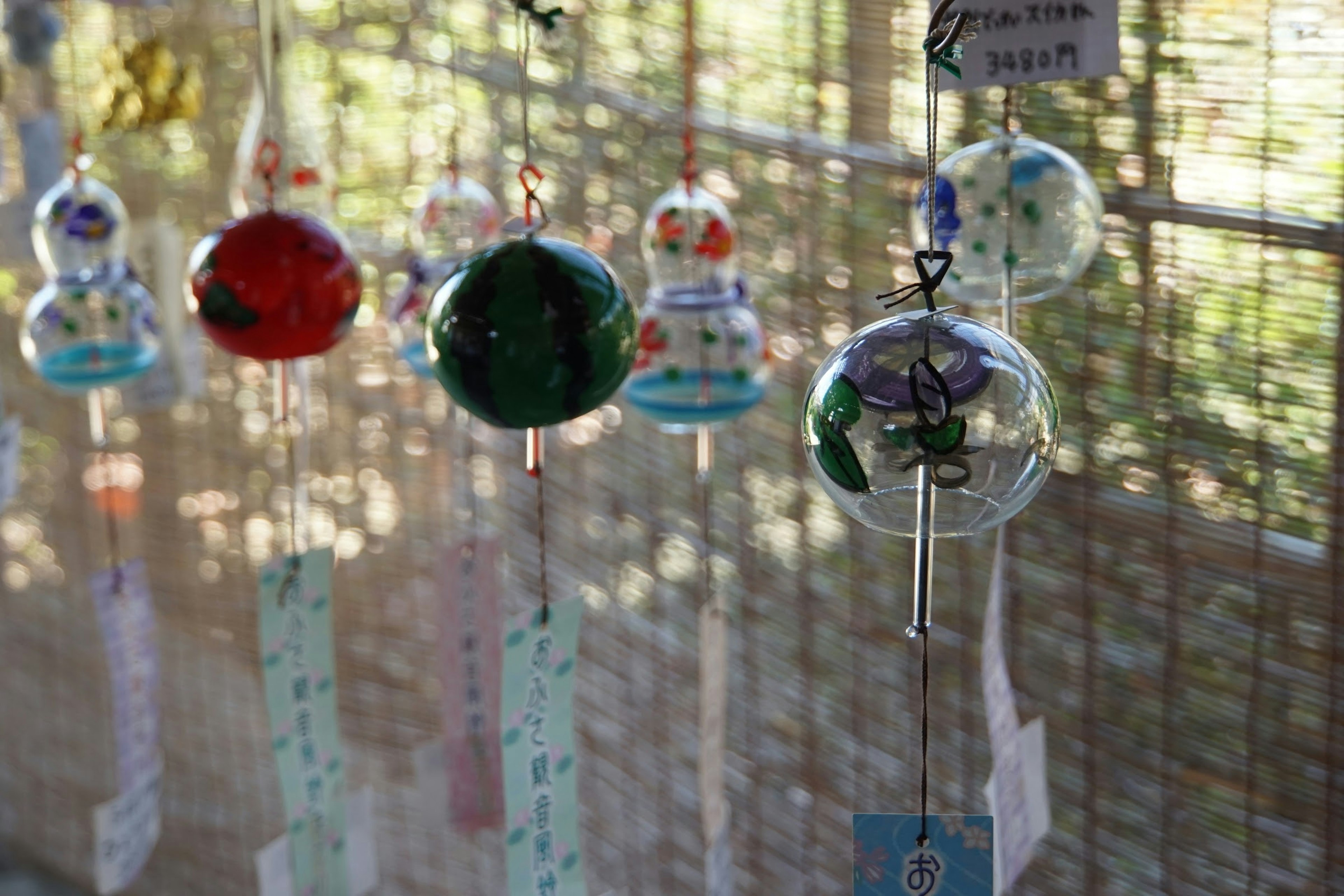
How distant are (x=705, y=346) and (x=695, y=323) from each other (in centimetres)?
2

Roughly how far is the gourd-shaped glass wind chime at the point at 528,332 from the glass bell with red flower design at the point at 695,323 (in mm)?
330

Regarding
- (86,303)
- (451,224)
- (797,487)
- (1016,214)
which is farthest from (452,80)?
(1016,214)

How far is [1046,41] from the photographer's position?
1001mm

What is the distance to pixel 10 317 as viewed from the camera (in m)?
2.57

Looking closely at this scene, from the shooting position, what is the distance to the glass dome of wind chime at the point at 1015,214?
3.41 feet

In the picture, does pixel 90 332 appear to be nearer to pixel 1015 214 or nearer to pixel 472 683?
pixel 472 683

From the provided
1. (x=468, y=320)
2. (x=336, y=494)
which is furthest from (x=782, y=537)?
(x=336, y=494)

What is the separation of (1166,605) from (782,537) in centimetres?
45

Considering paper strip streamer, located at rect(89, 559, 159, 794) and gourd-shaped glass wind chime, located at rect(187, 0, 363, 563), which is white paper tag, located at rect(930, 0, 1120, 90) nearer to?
gourd-shaped glass wind chime, located at rect(187, 0, 363, 563)

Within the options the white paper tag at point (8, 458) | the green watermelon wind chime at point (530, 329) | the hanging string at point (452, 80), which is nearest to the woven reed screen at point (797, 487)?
the hanging string at point (452, 80)

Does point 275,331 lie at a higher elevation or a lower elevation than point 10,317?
higher

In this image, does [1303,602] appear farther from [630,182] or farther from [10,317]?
[10,317]

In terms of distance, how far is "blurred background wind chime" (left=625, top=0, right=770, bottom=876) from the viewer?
1309mm

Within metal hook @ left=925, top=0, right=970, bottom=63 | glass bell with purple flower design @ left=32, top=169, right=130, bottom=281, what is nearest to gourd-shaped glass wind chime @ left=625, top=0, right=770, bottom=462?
metal hook @ left=925, top=0, right=970, bottom=63
